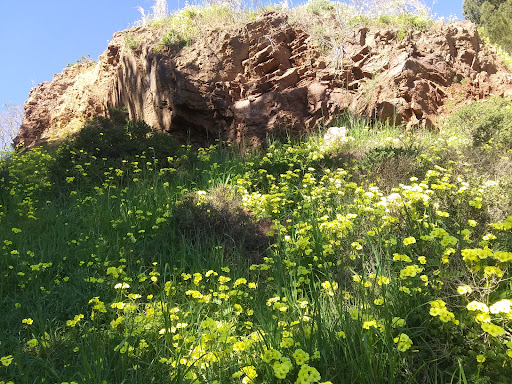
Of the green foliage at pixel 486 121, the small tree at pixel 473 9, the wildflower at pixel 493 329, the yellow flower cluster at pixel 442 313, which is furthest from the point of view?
the small tree at pixel 473 9

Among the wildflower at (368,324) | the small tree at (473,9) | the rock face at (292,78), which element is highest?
the small tree at (473,9)

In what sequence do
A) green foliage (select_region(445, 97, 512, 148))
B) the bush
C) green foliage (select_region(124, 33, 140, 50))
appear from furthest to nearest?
green foliage (select_region(124, 33, 140, 50)) < the bush < green foliage (select_region(445, 97, 512, 148))

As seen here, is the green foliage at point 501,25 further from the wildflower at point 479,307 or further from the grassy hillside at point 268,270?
the wildflower at point 479,307

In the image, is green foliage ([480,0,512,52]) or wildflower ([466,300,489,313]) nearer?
wildflower ([466,300,489,313])

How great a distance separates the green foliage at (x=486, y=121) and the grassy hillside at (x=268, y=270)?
1.4 inches

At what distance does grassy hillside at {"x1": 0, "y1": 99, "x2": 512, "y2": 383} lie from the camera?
2000 millimetres

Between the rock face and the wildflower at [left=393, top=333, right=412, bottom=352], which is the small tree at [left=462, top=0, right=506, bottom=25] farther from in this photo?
the wildflower at [left=393, top=333, right=412, bottom=352]

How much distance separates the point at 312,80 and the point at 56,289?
6427mm

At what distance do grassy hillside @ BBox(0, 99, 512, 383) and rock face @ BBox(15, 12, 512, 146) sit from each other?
1362 millimetres

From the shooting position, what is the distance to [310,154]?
18.6 feet

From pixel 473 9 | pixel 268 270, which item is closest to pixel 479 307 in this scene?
pixel 268 270

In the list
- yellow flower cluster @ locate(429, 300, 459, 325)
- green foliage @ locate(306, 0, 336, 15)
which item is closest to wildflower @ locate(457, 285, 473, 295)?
yellow flower cluster @ locate(429, 300, 459, 325)

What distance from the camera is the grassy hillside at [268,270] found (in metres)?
2.00

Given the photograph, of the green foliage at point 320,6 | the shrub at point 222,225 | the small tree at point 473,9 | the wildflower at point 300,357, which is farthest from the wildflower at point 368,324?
the small tree at point 473,9
